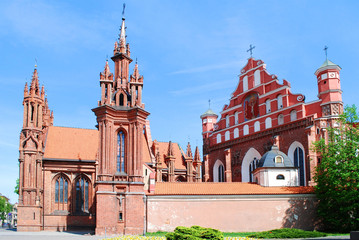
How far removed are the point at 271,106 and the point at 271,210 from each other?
1428 centimetres

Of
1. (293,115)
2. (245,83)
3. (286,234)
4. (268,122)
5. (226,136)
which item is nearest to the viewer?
(286,234)

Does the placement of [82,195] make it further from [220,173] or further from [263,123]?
[263,123]

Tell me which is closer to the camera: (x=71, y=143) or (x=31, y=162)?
(x=31, y=162)

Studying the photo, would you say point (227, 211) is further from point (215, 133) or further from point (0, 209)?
point (0, 209)

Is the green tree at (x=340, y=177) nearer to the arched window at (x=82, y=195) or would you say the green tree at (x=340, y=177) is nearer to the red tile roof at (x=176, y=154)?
the red tile roof at (x=176, y=154)

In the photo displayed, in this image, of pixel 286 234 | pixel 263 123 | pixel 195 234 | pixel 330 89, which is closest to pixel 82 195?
pixel 263 123

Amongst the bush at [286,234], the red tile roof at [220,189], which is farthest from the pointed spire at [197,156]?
the bush at [286,234]

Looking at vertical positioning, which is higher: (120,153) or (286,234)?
(120,153)

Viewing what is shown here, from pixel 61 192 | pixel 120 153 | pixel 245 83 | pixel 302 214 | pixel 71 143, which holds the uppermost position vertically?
pixel 245 83

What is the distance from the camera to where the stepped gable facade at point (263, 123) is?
132ft

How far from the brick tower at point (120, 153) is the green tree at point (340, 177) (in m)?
15.8

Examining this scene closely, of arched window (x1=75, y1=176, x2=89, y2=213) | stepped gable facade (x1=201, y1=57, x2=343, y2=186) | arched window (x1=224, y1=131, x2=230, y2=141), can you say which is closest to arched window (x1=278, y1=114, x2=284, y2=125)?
stepped gable facade (x1=201, y1=57, x2=343, y2=186)

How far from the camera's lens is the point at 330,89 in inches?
1581

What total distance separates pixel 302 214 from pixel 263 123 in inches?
530
